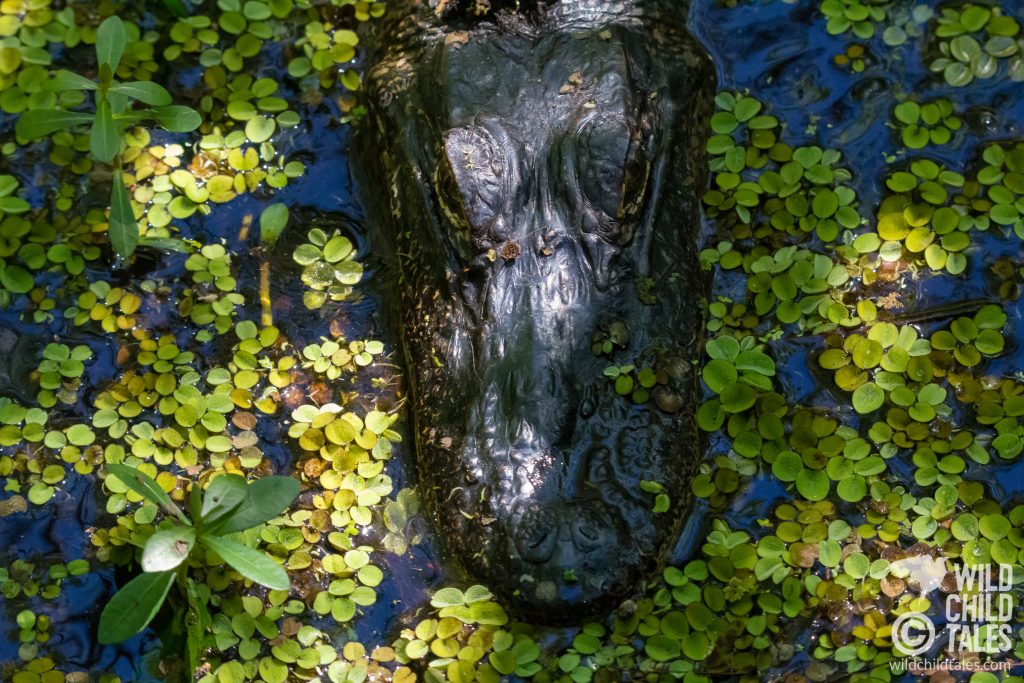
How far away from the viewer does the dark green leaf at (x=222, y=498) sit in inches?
161

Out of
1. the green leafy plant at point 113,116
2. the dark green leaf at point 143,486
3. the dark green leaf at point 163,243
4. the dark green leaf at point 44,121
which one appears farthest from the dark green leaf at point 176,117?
the dark green leaf at point 143,486

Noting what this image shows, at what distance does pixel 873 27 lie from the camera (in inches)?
225

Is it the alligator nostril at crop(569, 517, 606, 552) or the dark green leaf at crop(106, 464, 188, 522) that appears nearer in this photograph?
the alligator nostril at crop(569, 517, 606, 552)

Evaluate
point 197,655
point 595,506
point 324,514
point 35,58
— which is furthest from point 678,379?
point 35,58

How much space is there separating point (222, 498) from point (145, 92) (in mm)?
1705

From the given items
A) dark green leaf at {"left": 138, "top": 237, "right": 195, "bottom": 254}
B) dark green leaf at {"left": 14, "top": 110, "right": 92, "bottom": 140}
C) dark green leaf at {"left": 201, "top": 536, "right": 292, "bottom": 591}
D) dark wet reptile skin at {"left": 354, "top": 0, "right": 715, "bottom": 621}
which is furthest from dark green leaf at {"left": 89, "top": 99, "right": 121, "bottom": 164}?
dark green leaf at {"left": 201, "top": 536, "right": 292, "bottom": 591}

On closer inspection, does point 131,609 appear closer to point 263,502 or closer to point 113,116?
point 263,502

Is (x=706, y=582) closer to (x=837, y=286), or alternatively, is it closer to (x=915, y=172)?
(x=837, y=286)

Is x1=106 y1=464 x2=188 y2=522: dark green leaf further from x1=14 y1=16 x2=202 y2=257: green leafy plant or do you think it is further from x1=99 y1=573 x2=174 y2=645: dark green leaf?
x1=14 y1=16 x2=202 y2=257: green leafy plant

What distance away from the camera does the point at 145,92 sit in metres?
4.74

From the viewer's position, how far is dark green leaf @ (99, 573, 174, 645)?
3.99 metres

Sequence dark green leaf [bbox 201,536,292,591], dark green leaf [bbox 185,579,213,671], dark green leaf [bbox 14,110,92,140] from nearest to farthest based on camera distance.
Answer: dark green leaf [bbox 201,536,292,591] < dark green leaf [bbox 185,579,213,671] < dark green leaf [bbox 14,110,92,140]

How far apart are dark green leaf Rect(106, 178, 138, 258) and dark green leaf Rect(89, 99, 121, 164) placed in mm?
199

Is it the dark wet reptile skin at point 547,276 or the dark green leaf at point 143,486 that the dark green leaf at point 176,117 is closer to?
the dark wet reptile skin at point 547,276
